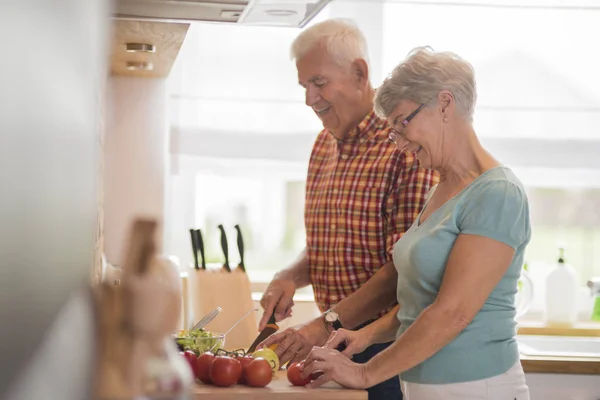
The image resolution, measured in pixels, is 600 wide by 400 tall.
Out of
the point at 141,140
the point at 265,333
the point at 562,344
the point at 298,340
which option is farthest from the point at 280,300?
the point at 562,344

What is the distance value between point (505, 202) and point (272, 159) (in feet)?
5.59

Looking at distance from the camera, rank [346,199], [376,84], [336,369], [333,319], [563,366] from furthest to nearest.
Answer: [376,84] < [563,366] < [346,199] < [333,319] < [336,369]

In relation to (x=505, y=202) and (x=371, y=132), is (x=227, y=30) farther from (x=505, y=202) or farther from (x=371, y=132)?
(x=505, y=202)

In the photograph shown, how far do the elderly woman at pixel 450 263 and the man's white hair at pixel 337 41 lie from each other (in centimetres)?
36

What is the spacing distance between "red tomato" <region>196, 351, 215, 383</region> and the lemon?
0.33 feet

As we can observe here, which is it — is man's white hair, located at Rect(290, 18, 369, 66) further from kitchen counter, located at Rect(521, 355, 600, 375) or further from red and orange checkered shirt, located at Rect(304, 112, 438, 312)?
kitchen counter, located at Rect(521, 355, 600, 375)

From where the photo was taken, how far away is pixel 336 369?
1438 mm

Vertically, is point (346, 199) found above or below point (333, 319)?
above

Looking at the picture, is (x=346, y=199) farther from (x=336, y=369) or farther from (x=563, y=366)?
(x=563, y=366)

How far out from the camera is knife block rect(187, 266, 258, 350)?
218cm

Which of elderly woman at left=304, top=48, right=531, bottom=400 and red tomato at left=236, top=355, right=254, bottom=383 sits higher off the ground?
elderly woman at left=304, top=48, right=531, bottom=400

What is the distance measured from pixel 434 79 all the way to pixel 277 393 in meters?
0.66

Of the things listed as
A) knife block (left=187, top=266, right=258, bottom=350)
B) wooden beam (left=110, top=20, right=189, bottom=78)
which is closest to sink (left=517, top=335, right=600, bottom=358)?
Result: knife block (left=187, top=266, right=258, bottom=350)

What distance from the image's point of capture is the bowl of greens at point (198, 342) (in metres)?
1.76
